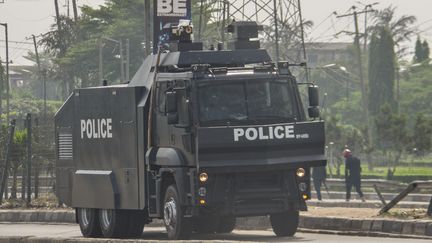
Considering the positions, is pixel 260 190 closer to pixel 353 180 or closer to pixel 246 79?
pixel 246 79

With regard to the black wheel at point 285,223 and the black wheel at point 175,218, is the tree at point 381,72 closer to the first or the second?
the black wheel at point 285,223

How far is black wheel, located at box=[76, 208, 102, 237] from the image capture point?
2348 centimetres

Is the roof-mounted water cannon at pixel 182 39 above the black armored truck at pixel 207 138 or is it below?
above

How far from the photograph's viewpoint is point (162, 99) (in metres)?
20.7

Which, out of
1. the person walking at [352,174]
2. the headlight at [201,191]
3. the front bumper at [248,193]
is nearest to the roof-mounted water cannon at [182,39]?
the front bumper at [248,193]

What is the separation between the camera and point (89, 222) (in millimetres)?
23688

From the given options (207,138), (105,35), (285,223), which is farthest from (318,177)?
(105,35)

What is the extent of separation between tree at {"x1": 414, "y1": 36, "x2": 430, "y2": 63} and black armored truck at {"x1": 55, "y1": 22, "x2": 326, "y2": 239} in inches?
4543

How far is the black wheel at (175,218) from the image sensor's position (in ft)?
66.7

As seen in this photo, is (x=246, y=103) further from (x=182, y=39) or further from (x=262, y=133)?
(x=182, y=39)

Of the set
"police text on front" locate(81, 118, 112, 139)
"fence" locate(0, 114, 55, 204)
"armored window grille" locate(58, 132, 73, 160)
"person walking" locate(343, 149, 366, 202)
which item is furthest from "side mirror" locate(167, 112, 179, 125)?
"person walking" locate(343, 149, 366, 202)

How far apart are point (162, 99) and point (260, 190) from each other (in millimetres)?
2007

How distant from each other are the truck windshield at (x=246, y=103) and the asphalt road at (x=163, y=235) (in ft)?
5.86

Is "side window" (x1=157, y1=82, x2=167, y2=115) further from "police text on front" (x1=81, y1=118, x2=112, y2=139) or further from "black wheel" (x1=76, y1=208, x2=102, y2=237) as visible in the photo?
"black wheel" (x1=76, y1=208, x2=102, y2=237)
